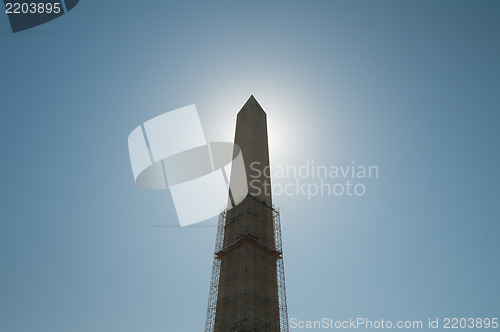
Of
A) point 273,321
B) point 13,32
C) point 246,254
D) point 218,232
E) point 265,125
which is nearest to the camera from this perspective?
point 13,32

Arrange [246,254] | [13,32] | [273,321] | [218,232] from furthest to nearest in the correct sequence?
[218,232] < [246,254] < [273,321] < [13,32]

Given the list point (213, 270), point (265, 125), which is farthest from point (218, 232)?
point (265, 125)

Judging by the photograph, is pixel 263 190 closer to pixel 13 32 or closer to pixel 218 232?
pixel 218 232

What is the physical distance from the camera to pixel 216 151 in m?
39.0

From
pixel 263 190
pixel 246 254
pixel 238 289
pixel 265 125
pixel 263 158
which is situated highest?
pixel 265 125

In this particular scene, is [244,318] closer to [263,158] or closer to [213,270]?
[213,270]

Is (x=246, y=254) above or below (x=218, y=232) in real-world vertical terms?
below

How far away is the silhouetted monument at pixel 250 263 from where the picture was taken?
1019 inches

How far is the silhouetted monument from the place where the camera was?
25.9m

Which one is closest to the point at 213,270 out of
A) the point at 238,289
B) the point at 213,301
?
the point at 213,301

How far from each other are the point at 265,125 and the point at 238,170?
Answer: 7748 millimetres

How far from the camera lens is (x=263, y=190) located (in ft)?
115

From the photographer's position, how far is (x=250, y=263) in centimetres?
2786

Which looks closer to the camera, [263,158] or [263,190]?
[263,190]
